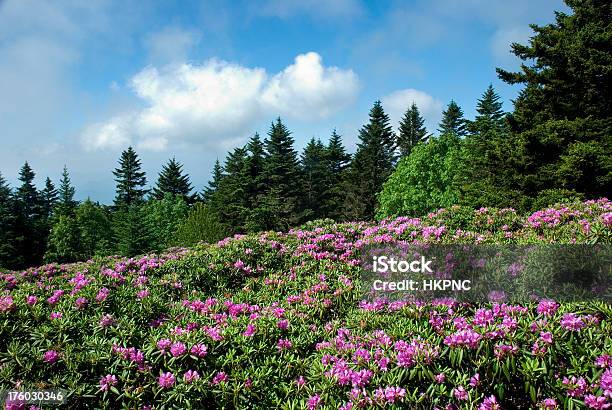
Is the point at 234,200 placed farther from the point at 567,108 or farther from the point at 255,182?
the point at 567,108

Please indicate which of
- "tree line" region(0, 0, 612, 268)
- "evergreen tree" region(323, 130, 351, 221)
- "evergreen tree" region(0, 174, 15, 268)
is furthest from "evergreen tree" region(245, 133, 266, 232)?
"evergreen tree" region(0, 174, 15, 268)

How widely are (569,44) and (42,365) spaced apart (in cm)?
2067

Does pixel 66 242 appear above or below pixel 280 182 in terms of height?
below

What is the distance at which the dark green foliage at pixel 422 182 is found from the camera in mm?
33281

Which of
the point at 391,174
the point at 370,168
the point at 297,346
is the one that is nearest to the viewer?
the point at 297,346

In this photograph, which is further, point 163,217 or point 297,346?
point 163,217

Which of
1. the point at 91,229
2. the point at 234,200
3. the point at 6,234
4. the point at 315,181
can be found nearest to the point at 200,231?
the point at 234,200

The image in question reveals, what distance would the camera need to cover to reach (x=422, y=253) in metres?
6.26

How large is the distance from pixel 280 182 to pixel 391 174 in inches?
471

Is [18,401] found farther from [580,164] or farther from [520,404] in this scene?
[580,164]

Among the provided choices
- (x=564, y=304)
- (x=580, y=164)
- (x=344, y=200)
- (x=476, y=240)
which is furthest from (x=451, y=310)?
(x=344, y=200)

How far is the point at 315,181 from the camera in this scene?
47.1m

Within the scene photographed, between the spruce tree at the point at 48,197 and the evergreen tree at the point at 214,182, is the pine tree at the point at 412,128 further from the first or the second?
the spruce tree at the point at 48,197

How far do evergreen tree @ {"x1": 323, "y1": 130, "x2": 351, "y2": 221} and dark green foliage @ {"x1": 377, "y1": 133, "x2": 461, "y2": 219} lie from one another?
9.66m
